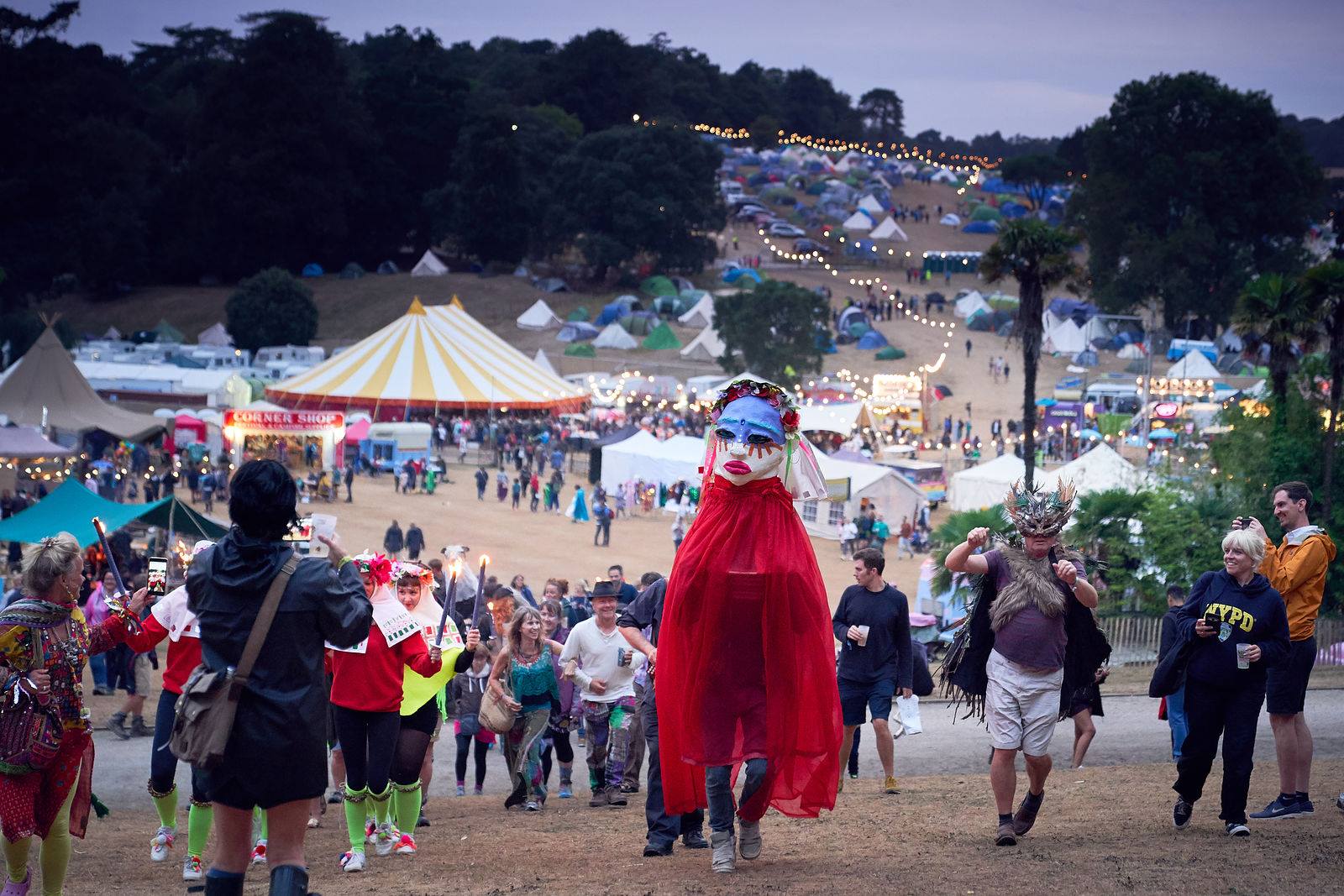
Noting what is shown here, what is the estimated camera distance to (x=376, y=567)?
6.07 m

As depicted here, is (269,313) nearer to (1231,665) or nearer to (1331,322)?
(1331,322)

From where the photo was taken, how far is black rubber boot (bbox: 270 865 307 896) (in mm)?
3756

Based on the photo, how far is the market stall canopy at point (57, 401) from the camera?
1177 inches

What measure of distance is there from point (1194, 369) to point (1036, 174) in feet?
191

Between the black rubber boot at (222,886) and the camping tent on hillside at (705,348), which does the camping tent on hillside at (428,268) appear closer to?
the camping tent on hillside at (705,348)

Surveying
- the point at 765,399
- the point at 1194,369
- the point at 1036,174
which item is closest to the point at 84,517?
the point at 765,399

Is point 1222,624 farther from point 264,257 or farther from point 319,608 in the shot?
point 264,257

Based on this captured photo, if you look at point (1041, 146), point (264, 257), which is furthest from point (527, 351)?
point (1041, 146)

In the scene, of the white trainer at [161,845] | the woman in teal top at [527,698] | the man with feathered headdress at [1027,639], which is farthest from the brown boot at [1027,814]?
the white trainer at [161,845]

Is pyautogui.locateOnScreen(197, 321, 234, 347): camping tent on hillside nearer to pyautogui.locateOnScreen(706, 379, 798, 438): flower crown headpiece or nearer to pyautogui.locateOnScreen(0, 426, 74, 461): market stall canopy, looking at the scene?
pyautogui.locateOnScreen(0, 426, 74, 461): market stall canopy

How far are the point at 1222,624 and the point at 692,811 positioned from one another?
232cm

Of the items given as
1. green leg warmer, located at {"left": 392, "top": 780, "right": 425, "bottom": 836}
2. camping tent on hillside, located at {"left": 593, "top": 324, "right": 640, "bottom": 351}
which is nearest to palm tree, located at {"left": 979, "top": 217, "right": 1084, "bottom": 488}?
green leg warmer, located at {"left": 392, "top": 780, "right": 425, "bottom": 836}

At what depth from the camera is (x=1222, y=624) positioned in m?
5.95

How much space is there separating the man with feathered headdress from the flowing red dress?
623 millimetres
